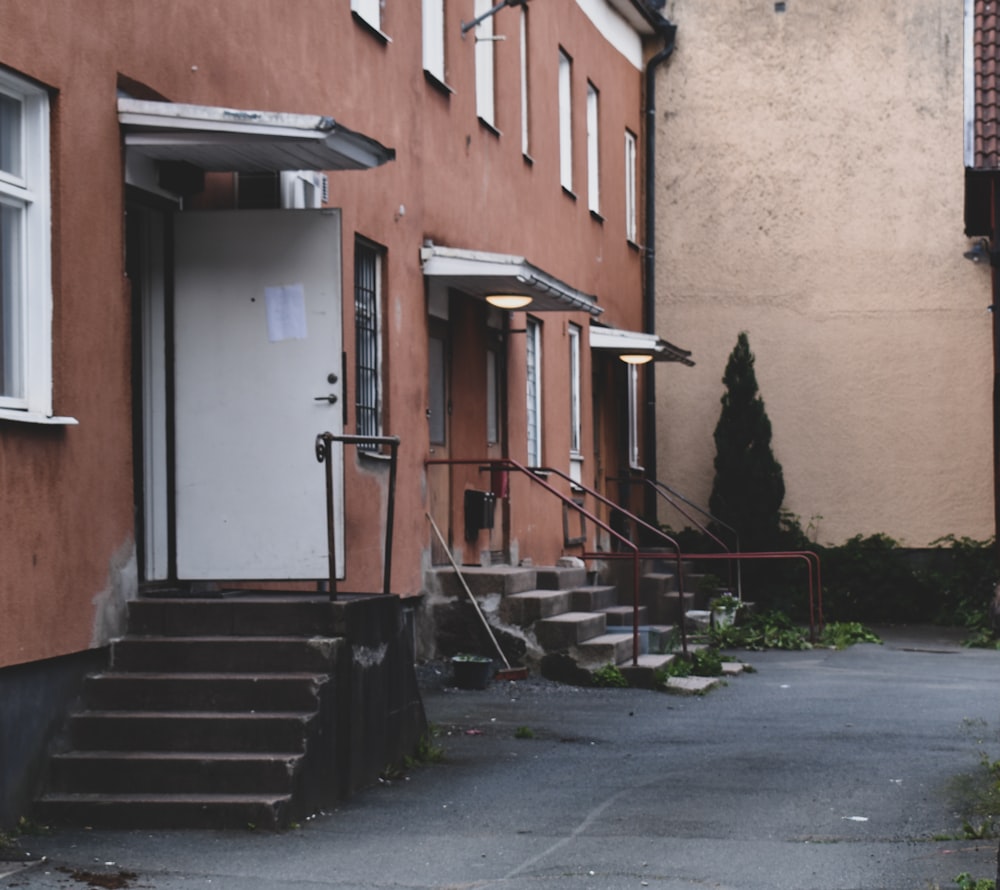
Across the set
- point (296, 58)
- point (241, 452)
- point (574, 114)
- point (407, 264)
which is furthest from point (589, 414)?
point (241, 452)

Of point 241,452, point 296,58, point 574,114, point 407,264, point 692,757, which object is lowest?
point 692,757

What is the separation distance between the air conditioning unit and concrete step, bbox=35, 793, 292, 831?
4.56 m

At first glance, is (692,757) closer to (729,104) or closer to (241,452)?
(241,452)

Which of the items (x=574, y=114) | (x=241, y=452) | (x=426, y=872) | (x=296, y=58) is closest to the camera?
(x=426, y=872)

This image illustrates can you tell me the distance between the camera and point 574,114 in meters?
21.0

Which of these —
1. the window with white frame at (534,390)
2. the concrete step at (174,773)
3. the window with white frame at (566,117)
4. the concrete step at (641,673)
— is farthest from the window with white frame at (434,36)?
the concrete step at (174,773)

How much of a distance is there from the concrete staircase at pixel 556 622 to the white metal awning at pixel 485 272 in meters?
2.38

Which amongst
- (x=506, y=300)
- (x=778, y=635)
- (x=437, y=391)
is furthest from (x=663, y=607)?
(x=506, y=300)

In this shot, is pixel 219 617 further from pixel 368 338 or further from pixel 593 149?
pixel 593 149

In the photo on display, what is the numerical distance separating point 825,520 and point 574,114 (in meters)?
6.53

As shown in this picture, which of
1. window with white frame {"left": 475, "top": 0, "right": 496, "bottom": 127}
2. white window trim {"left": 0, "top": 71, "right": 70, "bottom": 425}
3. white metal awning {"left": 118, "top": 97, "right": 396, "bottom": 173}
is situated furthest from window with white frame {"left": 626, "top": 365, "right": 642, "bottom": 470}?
white window trim {"left": 0, "top": 71, "right": 70, "bottom": 425}

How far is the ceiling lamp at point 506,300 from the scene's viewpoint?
15.7 metres

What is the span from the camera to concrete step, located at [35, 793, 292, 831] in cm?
791

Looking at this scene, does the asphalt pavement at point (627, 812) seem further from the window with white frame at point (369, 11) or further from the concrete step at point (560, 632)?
the window with white frame at point (369, 11)
